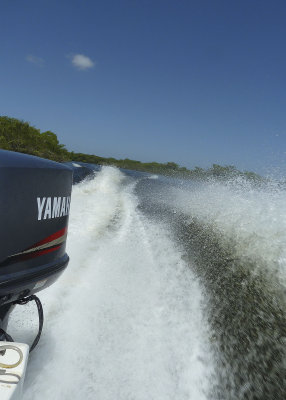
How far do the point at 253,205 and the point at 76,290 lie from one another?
10.6 ft

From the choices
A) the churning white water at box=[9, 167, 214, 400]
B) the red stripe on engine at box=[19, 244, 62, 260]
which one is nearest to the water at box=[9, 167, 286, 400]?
the churning white water at box=[9, 167, 214, 400]

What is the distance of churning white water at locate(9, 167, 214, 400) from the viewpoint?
130 cm

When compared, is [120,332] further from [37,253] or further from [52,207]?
[52,207]

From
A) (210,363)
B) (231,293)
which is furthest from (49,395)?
(231,293)

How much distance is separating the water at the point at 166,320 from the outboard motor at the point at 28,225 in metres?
0.37

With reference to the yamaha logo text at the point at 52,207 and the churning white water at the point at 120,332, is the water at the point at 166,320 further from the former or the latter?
the yamaha logo text at the point at 52,207

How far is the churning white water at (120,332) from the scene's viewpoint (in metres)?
1.30

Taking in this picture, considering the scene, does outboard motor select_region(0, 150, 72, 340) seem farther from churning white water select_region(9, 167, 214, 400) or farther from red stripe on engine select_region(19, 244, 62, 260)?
churning white water select_region(9, 167, 214, 400)

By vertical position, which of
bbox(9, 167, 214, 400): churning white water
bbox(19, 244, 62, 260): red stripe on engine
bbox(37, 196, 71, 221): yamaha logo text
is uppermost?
bbox(37, 196, 71, 221): yamaha logo text

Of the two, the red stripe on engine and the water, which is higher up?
the red stripe on engine

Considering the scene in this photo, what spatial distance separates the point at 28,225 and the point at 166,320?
107cm

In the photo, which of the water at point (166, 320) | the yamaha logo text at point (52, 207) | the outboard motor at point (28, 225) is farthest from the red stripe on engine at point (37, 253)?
the water at point (166, 320)

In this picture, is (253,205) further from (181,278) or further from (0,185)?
(0,185)

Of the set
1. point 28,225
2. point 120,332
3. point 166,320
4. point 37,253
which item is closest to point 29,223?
point 28,225
